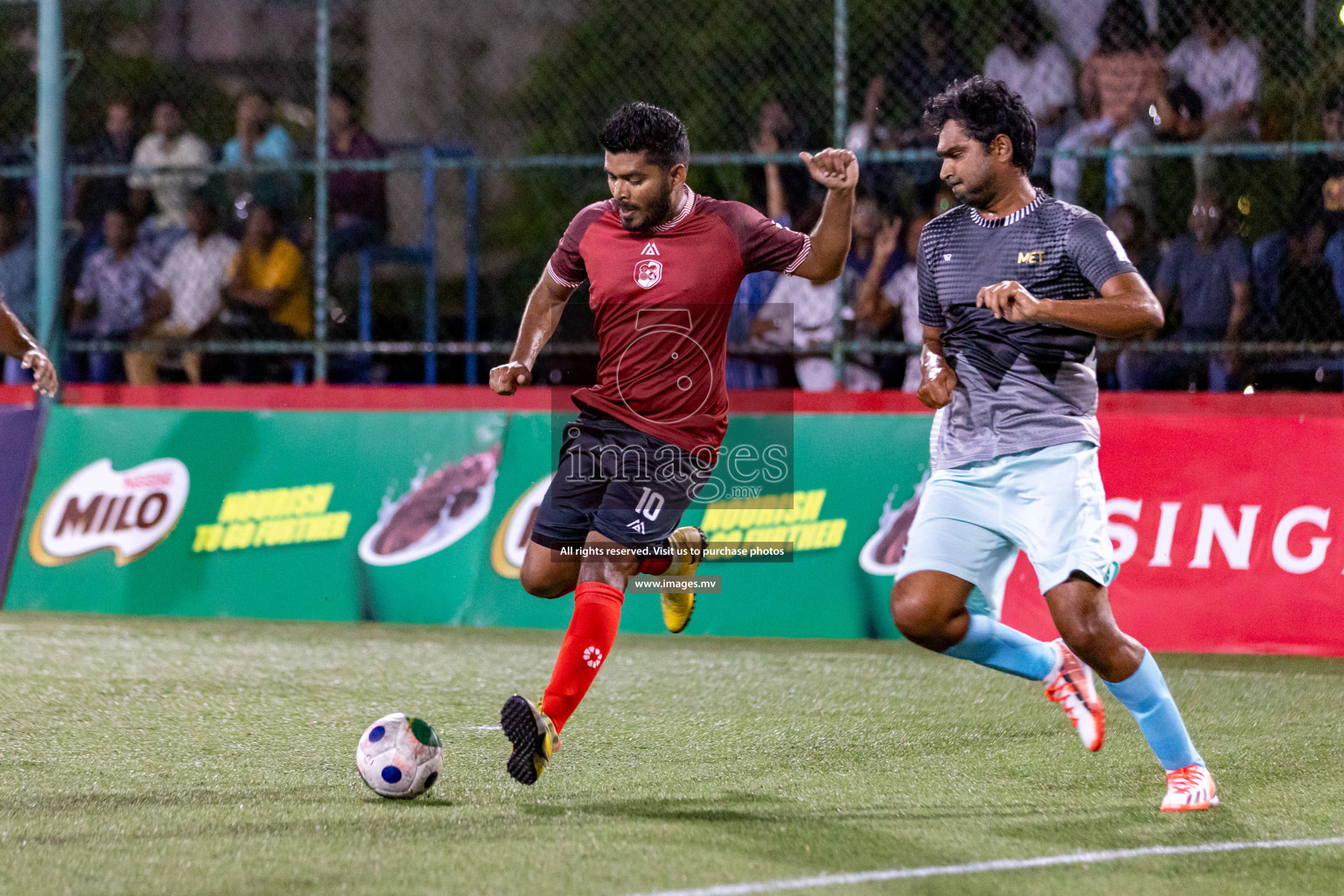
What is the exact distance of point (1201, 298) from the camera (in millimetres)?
9961

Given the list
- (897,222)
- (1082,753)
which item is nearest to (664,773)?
(1082,753)

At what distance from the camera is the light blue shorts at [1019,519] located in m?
5.02

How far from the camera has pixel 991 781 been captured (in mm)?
5535

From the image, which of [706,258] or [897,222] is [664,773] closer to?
[706,258]

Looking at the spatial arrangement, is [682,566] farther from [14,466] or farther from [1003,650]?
[14,466]

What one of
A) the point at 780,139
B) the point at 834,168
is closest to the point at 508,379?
the point at 834,168

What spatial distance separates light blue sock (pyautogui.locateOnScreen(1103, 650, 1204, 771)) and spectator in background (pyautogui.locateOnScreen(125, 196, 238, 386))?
27.6 feet

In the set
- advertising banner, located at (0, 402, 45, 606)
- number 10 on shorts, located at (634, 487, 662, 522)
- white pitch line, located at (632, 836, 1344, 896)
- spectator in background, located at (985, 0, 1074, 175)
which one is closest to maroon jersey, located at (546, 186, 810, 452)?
number 10 on shorts, located at (634, 487, 662, 522)

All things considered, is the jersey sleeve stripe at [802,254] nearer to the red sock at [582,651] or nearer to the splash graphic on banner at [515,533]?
the red sock at [582,651]

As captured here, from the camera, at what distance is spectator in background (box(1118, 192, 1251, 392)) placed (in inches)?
390

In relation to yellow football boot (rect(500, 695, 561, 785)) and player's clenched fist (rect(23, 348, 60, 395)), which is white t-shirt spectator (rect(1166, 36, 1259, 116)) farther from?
yellow football boot (rect(500, 695, 561, 785))

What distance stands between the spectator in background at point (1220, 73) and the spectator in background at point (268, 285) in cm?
603

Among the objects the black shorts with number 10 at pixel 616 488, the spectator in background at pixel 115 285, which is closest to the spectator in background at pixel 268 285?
the spectator in background at pixel 115 285

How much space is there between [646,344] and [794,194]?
572 centimetres
